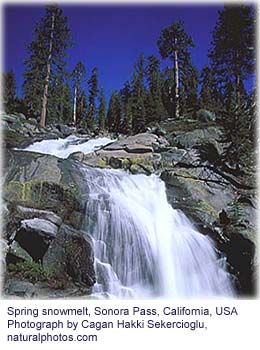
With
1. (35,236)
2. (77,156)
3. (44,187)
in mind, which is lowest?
(35,236)

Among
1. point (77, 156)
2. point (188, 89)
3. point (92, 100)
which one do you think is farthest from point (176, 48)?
point (92, 100)

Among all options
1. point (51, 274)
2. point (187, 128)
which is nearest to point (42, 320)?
point (51, 274)

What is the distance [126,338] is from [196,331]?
1.67 feet

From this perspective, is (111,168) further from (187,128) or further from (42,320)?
(42,320)

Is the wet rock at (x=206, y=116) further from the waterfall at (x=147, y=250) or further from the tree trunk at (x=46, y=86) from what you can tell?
the tree trunk at (x=46, y=86)

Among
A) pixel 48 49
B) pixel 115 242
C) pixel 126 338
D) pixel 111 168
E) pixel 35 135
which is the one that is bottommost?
pixel 126 338

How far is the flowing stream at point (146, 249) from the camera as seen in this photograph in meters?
4.21

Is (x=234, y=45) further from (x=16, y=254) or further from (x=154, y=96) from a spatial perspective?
(x=16, y=254)

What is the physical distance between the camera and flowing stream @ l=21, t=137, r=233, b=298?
13.8 ft

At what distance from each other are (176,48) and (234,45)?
2.27 metres

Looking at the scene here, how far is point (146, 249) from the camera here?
14.8 feet

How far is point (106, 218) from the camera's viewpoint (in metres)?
4.73

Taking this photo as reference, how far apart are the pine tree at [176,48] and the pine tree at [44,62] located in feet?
9.94

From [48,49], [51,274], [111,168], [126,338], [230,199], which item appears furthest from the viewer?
[48,49]
